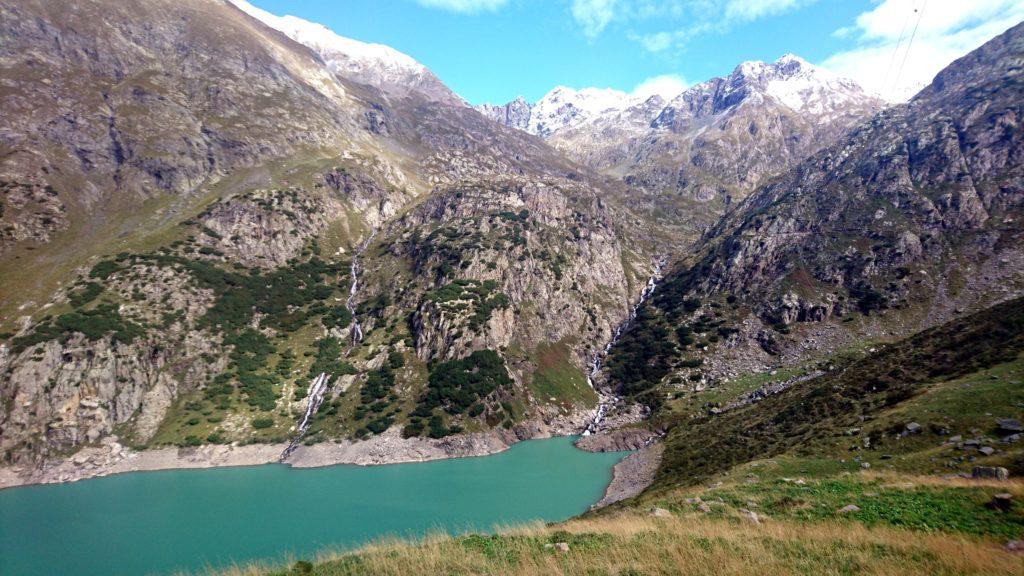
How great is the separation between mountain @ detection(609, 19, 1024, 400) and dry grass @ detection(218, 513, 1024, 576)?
9282 cm

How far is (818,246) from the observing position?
12625 centimetres

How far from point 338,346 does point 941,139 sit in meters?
194

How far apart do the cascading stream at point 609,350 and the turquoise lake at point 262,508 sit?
18.9m

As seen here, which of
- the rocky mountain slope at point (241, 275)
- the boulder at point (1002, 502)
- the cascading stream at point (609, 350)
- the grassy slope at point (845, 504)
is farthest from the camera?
the cascading stream at point (609, 350)

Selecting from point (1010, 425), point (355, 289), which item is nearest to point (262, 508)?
point (1010, 425)

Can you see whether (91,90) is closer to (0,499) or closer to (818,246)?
(0,499)

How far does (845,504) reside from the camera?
58.7 ft

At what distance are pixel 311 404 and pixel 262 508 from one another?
118 ft

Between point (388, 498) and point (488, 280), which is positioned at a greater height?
point (488, 280)

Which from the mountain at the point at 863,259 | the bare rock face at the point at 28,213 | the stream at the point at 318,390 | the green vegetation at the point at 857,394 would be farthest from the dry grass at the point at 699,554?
the bare rock face at the point at 28,213

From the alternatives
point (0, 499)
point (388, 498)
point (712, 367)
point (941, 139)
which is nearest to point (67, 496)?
Answer: point (0, 499)

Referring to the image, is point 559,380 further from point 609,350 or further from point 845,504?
point 845,504

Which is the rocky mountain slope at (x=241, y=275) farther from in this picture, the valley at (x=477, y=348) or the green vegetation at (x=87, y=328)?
the valley at (x=477, y=348)

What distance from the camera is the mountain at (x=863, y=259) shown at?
100 meters
